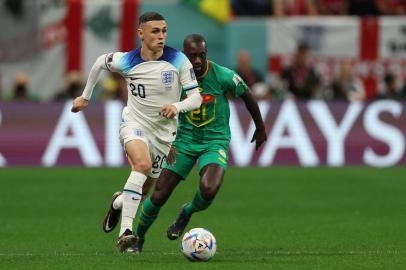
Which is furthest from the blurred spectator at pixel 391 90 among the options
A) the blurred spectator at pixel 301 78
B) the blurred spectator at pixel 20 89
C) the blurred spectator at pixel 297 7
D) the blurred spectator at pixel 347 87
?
the blurred spectator at pixel 20 89

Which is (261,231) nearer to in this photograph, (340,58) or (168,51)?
(168,51)

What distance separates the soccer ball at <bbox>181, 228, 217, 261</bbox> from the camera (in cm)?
1041

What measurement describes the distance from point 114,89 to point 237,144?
3.30m

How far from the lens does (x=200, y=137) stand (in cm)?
1153

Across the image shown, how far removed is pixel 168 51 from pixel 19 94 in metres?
12.0

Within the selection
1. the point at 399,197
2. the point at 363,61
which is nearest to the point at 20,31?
the point at 363,61

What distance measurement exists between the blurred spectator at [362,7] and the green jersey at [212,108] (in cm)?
1458

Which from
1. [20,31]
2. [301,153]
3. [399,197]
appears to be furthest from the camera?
[20,31]

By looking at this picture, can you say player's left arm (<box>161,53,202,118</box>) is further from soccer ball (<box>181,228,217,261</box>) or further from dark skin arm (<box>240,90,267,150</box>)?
soccer ball (<box>181,228,217,261</box>)

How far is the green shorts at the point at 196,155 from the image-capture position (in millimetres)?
11406

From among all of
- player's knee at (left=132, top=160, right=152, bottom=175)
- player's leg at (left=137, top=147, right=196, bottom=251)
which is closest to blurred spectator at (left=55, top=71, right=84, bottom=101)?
player's leg at (left=137, top=147, right=196, bottom=251)

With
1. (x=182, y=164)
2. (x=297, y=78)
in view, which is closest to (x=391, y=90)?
(x=297, y=78)

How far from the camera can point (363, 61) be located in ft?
81.7

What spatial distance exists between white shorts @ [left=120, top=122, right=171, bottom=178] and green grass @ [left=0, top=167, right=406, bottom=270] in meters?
0.85
